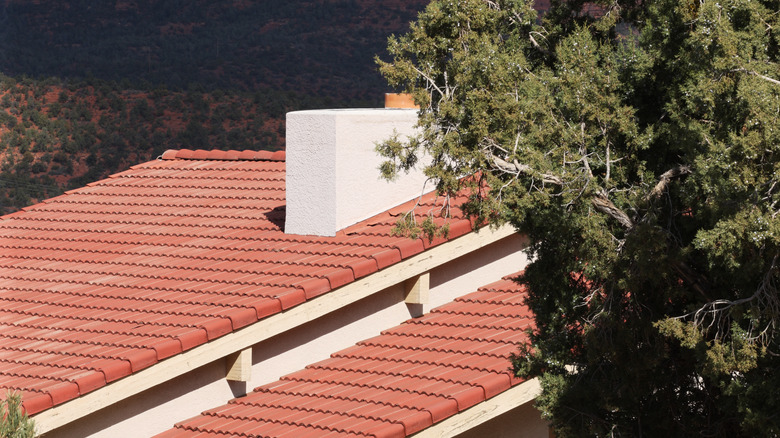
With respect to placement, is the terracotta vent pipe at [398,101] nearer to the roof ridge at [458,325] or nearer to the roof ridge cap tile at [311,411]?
the roof ridge at [458,325]

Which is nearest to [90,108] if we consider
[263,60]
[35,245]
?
[263,60]

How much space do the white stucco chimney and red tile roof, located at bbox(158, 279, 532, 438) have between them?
1.51 metres

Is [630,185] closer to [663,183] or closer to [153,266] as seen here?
[663,183]

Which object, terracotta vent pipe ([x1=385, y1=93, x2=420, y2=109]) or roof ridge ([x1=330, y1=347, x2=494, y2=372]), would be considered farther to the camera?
terracotta vent pipe ([x1=385, y1=93, x2=420, y2=109])

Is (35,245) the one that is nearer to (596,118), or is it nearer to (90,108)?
(596,118)

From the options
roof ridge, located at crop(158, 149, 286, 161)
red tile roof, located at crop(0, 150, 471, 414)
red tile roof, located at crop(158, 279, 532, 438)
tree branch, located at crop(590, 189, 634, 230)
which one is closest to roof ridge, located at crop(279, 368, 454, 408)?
red tile roof, located at crop(158, 279, 532, 438)

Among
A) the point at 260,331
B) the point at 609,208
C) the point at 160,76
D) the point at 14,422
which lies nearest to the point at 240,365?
the point at 260,331

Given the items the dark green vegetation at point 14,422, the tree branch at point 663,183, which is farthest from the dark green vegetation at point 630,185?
the dark green vegetation at point 14,422

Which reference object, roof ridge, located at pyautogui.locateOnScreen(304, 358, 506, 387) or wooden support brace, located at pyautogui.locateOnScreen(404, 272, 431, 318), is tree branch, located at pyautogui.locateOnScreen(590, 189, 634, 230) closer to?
roof ridge, located at pyautogui.locateOnScreen(304, 358, 506, 387)

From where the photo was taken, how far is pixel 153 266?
11758 mm

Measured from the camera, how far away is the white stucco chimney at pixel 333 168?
453 inches

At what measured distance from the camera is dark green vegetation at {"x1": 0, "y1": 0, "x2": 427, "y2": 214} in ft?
142

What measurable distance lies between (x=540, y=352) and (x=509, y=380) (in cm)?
103

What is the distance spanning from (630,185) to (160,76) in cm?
5023
